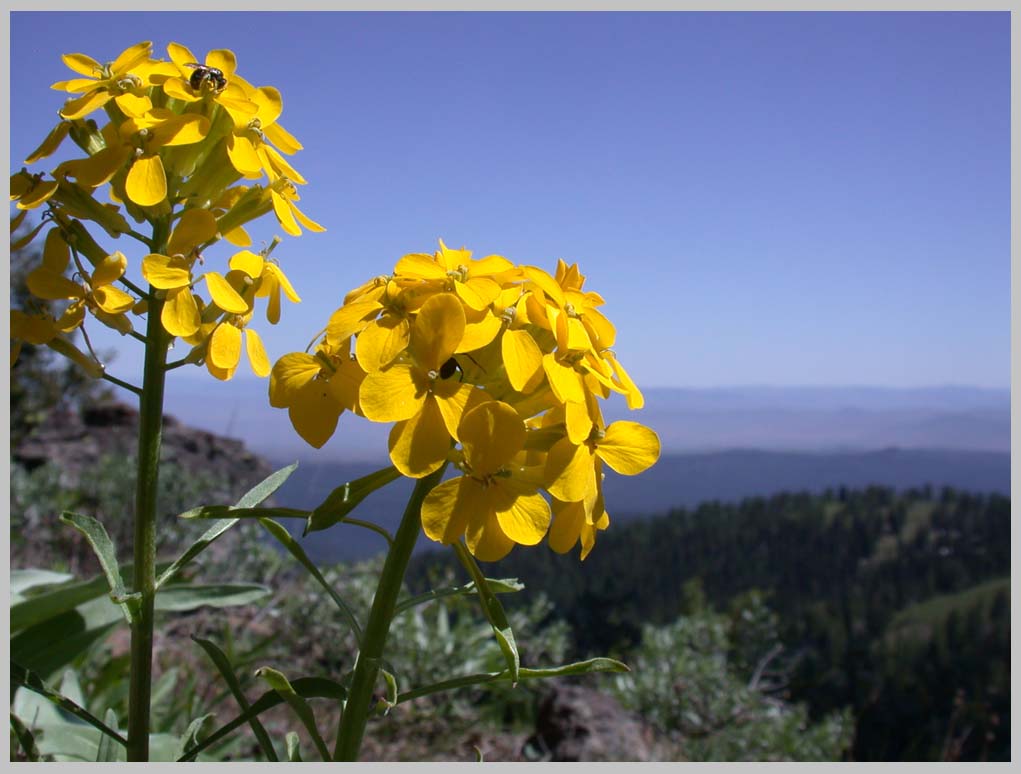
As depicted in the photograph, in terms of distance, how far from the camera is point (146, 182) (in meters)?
1.07

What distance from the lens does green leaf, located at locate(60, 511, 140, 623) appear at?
104 cm

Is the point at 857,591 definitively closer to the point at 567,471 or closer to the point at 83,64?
the point at 567,471

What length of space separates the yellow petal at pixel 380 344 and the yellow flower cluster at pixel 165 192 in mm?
257

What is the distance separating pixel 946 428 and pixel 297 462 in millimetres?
20032

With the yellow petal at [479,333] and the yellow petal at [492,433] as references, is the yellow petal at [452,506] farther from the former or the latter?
the yellow petal at [479,333]

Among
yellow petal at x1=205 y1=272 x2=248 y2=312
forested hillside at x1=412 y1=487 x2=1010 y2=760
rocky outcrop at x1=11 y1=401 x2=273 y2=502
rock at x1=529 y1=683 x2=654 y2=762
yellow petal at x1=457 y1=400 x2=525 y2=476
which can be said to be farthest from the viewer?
rocky outcrop at x1=11 y1=401 x2=273 y2=502

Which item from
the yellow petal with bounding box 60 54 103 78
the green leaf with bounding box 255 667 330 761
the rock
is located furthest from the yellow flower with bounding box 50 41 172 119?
the rock

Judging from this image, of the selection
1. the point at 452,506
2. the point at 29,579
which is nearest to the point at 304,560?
the point at 452,506

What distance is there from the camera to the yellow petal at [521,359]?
2.95 ft

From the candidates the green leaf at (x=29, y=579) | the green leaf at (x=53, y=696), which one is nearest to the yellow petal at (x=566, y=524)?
the green leaf at (x=53, y=696)

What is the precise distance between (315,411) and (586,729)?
90.4 inches

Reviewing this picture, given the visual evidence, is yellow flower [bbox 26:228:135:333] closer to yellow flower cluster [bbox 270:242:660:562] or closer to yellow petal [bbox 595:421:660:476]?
yellow flower cluster [bbox 270:242:660:562]

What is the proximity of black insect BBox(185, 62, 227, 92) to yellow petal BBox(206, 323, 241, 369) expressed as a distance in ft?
1.06

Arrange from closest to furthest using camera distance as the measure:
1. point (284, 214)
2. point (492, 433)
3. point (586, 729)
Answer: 1. point (492, 433)
2. point (284, 214)
3. point (586, 729)
